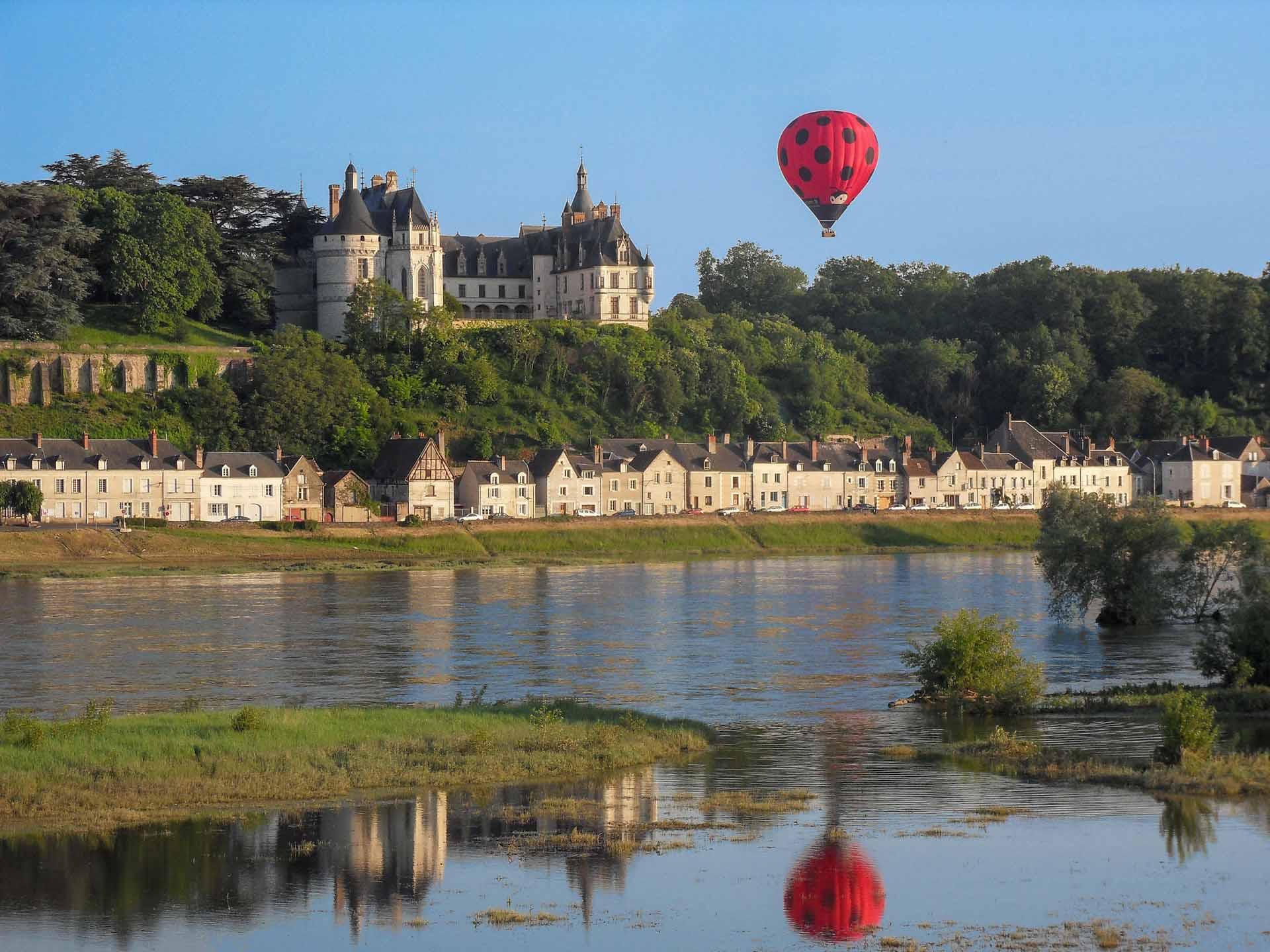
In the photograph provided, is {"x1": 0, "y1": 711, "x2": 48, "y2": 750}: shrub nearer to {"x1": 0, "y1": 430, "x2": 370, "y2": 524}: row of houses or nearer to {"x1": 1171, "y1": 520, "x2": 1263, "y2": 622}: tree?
{"x1": 1171, "y1": 520, "x2": 1263, "y2": 622}: tree

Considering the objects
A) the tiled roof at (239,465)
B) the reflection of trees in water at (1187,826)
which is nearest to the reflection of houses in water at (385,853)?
the reflection of trees in water at (1187,826)

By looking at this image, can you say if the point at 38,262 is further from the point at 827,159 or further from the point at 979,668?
the point at 979,668

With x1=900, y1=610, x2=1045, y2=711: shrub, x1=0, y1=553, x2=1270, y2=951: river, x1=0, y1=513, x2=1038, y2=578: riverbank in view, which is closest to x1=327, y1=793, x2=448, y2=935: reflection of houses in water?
x1=0, y1=553, x2=1270, y2=951: river

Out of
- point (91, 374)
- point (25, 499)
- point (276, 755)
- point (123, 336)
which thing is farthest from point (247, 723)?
point (123, 336)

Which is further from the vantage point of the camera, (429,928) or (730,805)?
(730,805)

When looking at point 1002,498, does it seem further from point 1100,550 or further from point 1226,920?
point 1226,920

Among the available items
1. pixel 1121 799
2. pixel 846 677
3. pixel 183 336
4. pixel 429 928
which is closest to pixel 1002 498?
pixel 183 336

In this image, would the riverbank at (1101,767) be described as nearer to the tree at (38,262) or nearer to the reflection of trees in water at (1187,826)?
the reflection of trees in water at (1187,826)
